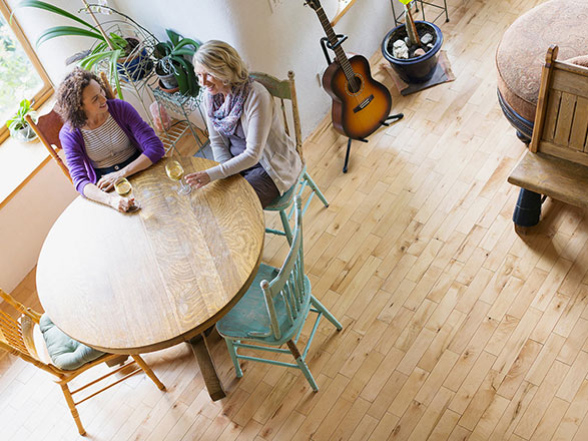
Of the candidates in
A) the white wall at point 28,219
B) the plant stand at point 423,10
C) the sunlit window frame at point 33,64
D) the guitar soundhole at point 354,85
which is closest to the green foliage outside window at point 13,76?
the sunlit window frame at point 33,64

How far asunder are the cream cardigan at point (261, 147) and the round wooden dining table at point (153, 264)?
0.28 feet

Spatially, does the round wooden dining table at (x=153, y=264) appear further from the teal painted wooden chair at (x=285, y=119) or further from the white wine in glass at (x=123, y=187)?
the teal painted wooden chair at (x=285, y=119)

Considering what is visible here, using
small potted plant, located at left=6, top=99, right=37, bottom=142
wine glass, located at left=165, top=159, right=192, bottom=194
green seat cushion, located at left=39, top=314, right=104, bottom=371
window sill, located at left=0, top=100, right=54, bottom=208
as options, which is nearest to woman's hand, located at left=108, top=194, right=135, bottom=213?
wine glass, located at left=165, top=159, right=192, bottom=194

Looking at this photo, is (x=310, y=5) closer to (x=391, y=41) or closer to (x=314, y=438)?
(x=391, y=41)

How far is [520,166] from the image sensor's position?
2.81 meters

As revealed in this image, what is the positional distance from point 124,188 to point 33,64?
57.7 inches

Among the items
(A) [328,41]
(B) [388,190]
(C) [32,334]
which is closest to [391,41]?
(A) [328,41]

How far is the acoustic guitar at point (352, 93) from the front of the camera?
10.9 ft

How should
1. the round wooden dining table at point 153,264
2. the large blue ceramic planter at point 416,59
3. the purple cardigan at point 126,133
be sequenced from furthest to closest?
the large blue ceramic planter at point 416,59
the purple cardigan at point 126,133
the round wooden dining table at point 153,264

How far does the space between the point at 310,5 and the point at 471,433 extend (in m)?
2.15

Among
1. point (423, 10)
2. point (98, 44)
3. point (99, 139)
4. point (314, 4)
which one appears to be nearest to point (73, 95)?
point (99, 139)

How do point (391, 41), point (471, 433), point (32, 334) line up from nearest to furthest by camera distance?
1. point (471, 433)
2. point (32, 334)
3. point (391, 41)

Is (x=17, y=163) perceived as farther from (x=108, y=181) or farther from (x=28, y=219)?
(x=108, y=181)

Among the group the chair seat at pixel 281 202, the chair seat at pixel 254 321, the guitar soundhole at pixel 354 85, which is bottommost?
the chair seat at pixel 254 321
